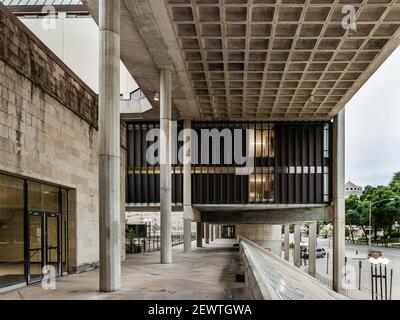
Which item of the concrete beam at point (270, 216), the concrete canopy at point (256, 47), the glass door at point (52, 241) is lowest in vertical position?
the concrete beam at point (270, 216)

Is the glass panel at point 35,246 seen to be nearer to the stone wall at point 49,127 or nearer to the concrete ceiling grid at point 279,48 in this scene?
the stone wall at point 49,127

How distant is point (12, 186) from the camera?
13055 millimetres

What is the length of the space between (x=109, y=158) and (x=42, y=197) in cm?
399

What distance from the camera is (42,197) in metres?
15.2

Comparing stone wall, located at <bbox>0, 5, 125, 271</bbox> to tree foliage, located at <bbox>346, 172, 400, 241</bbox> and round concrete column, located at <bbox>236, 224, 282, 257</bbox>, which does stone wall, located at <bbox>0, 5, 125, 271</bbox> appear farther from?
tree foliage, located at <bbox>346, 172, 400, 241</bbox>

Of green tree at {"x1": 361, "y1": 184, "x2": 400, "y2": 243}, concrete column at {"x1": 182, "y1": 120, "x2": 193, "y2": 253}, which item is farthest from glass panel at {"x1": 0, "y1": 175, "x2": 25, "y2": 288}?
green tree at {"x1": 361, "y1": 184, "x2": 400, "y2": 243}

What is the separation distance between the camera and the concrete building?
507 inches

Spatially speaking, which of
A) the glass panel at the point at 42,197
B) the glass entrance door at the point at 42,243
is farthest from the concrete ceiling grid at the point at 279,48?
the glass entrance door at the point at 42,243

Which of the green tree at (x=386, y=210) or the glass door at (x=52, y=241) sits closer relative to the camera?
the glass door at (x=52, y=241)

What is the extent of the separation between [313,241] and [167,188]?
30517 millimetres

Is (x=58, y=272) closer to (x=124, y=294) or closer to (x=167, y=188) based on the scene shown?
(x=124, y=294)

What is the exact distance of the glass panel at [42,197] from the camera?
14.4m

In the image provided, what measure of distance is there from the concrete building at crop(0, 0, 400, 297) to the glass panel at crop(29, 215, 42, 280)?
2.4 inches
